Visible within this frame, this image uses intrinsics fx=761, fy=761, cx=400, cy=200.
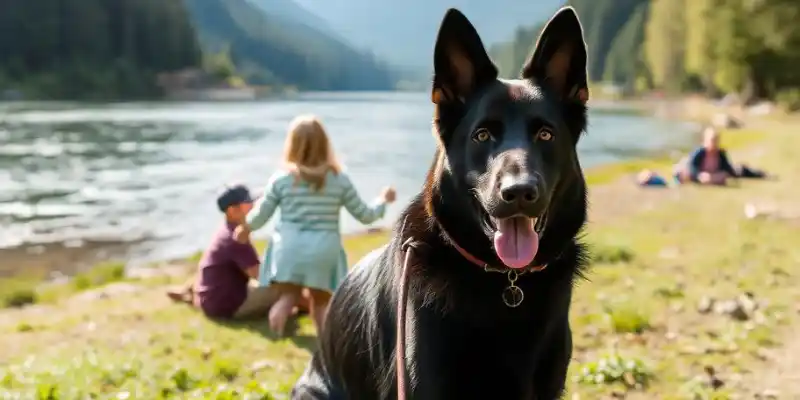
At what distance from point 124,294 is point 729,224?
28.0 feet

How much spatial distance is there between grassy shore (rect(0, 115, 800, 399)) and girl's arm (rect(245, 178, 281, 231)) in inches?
40.3

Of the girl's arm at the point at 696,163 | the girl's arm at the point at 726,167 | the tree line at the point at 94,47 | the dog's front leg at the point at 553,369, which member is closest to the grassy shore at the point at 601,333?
the dog's front leg at the point at 553,369

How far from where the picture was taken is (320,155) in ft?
23.6

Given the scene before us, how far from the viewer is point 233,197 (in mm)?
7523

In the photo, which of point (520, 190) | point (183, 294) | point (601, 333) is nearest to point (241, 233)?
point (183, 294)

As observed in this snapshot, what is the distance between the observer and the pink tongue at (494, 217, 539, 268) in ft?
9.73

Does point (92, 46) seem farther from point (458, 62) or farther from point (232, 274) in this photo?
point (458, 62)

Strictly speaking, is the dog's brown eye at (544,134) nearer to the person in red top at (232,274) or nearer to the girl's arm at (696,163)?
the person in red top at (232,274)

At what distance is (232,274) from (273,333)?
95 cm

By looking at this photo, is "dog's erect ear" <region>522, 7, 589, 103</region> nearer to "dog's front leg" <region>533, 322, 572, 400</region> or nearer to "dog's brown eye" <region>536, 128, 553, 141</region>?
"dog's brown eye" <region>536, 128, 553, 141</region>

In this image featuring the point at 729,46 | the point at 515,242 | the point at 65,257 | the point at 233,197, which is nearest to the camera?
the point at 515,242

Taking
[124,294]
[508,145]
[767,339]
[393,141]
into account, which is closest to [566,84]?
[508,145]

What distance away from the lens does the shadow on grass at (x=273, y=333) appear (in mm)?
6697

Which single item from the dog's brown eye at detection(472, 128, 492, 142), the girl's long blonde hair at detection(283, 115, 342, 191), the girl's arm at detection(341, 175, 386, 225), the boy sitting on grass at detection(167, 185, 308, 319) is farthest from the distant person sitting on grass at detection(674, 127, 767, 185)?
the dog's brown eye at detection(472, 128, 492, 142)
